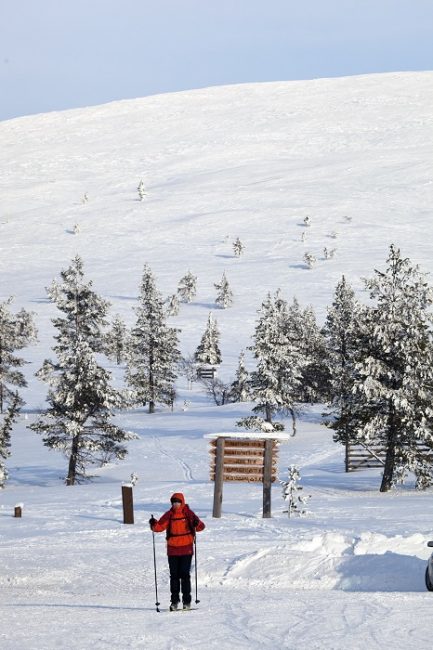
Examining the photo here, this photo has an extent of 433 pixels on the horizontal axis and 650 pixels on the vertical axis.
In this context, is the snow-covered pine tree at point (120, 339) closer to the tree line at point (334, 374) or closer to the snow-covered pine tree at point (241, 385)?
the snow-covered pine tree at point (241, 385)

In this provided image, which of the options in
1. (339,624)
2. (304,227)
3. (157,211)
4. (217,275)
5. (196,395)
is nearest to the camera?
(339,624)

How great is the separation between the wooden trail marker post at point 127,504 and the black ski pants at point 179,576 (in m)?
7.91

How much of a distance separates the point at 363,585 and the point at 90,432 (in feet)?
79.8

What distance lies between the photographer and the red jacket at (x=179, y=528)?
38.3 feet

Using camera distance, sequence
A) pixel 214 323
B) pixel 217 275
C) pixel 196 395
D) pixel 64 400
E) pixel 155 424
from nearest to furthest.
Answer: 1. pixel 64 400
2. pixel 155 424
3. pixel 196 395
4. pixel 214 323
5. pixel 217 275

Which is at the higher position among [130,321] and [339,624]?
[130,321]

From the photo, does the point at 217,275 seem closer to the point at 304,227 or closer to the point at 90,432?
the point at 304,227

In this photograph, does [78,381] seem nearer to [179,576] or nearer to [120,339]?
[179,576]

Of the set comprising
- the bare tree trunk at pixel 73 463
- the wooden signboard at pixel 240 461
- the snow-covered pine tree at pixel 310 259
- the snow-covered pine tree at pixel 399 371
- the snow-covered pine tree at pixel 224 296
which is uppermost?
the snow-covered pine tree at pixel 310 259

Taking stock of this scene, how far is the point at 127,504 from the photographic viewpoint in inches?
777

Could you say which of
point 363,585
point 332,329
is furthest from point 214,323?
point 363,585

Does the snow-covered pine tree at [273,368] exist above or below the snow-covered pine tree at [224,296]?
below

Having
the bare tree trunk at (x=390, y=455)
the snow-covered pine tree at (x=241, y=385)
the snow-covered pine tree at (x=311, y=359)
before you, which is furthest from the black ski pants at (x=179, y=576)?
the snow-covered pine tree at (x=241, y=385)

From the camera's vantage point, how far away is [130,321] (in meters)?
105
